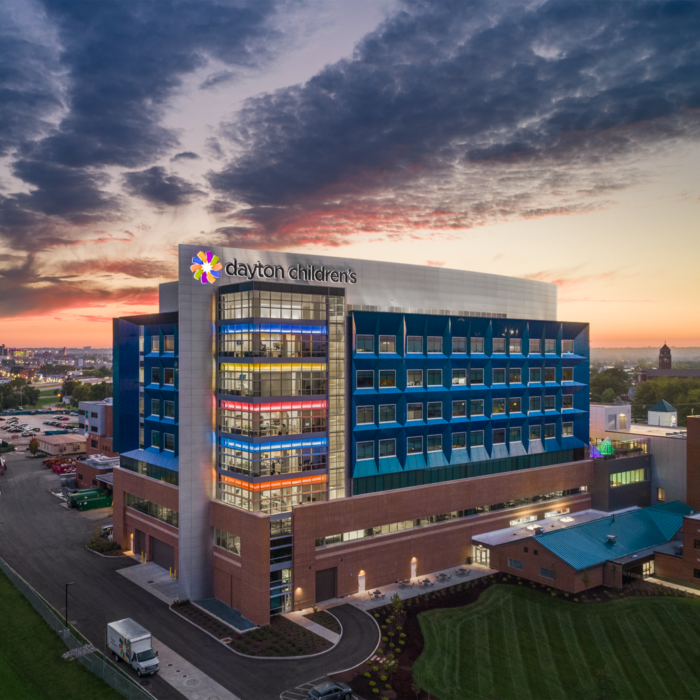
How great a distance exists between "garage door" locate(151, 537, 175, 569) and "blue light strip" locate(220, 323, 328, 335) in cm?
3020

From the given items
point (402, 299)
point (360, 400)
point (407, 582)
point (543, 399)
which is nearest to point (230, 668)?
point (407, 582)

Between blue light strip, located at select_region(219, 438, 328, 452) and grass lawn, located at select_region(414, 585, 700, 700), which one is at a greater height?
blue light strip, located at select_region(219, 438, 328, 452)

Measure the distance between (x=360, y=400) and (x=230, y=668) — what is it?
31.5 meters

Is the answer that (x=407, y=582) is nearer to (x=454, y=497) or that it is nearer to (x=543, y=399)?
(x=454, y=497)

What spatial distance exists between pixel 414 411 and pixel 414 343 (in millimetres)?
8930

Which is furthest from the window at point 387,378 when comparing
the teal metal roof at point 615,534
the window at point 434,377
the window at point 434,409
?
the teal metal roof at point 615,534

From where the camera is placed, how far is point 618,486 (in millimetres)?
90562

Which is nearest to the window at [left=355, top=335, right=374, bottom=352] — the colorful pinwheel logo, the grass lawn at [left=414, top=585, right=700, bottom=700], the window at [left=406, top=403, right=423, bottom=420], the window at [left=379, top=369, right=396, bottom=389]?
the window at [left=379, top=369, right=396, bottom=389]

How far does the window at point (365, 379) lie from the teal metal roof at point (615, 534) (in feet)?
89.7

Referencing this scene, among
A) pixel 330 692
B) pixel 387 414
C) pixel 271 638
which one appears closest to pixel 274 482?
pixel 271 638

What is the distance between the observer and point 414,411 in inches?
2913

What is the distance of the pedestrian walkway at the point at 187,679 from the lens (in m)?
45.6

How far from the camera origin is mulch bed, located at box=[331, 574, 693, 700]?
46.4 metres

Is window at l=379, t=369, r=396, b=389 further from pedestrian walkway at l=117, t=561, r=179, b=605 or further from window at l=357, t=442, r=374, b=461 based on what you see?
pedestrian walkway at l=117, t=561, r=179, b=605
